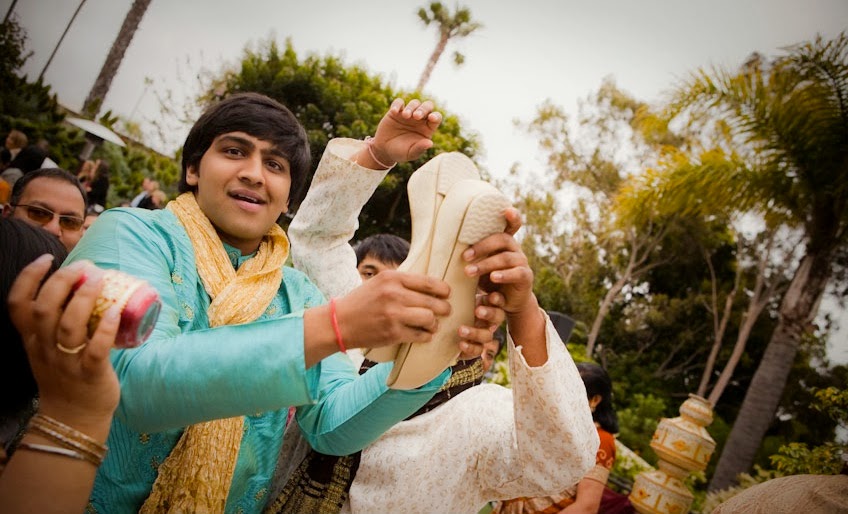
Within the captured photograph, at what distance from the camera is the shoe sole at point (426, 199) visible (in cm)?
97

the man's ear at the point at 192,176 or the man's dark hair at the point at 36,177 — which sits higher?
the man's ear at the point at 192,176

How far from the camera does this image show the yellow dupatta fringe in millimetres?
1189

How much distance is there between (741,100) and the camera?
6.45m

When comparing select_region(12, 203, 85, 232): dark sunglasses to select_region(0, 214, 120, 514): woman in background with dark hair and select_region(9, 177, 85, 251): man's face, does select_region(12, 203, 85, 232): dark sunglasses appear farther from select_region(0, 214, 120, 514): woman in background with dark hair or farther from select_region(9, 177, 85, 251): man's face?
select_region(0, 214, 120, 514): woman in background with dark hair

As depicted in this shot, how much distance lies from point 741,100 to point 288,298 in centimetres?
700

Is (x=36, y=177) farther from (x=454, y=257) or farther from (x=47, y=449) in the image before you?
(x=454, y=257)

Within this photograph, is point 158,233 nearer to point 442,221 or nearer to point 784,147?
point 442,221

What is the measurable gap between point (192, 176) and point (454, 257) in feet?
3.09

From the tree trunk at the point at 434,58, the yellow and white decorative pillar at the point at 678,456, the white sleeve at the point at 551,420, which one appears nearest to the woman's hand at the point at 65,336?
the white sleeve at the point at 551,420

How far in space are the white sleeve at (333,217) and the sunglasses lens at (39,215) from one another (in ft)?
4.86

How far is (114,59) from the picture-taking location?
13.3 m

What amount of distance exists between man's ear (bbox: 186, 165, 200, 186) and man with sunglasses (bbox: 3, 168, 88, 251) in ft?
5.32

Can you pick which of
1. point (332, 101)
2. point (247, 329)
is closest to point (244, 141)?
point (247, 329)

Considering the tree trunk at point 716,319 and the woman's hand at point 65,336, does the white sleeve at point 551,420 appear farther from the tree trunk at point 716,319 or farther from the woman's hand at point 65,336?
the tree trunk at point 716,319
